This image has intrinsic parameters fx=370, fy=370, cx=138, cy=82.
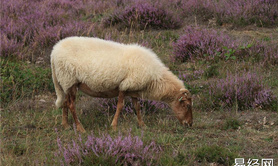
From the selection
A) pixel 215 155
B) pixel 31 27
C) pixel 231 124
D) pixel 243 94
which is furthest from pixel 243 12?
pixel 215 155

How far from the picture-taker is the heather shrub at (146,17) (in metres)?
9.55

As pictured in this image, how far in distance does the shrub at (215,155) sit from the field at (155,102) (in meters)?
0.01

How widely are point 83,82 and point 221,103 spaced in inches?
92.6

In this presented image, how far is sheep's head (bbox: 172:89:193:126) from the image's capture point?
5.29 metres

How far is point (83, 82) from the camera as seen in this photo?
5.30m

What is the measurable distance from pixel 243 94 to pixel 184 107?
1.27 metres

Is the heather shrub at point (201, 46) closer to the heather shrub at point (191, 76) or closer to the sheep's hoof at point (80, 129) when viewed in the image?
the heather shrub at point (191, 76)

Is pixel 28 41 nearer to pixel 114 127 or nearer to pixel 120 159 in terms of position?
pixel 114 127

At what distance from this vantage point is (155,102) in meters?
6.10

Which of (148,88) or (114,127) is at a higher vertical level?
(148,88)

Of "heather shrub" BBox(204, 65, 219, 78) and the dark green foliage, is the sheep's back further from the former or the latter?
"heather shrub" BBox(204, 65, 219, 78)

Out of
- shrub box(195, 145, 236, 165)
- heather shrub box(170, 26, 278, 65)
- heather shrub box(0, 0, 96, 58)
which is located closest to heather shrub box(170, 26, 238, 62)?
heather shrub box(170, 26, 278, 65)

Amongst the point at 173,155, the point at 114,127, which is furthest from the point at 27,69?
the point at 173,155

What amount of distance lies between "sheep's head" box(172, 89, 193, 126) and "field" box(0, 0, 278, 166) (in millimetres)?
123
